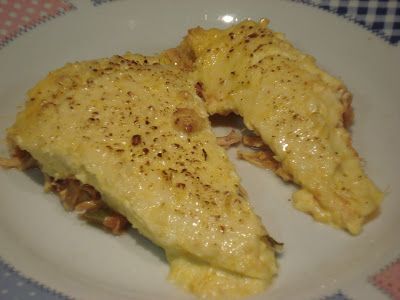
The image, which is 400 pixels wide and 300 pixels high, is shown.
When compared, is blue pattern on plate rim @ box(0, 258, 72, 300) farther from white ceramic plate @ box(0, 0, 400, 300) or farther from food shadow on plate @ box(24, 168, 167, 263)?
food shadow on plate @ box(24, 168, 167, 263)

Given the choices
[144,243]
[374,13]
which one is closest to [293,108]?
[144,243]

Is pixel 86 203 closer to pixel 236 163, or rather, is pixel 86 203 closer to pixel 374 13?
pixel 236 163

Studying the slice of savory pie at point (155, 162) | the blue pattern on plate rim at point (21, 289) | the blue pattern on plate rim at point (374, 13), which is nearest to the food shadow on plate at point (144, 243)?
the slice of savory pie at point (155, 162)

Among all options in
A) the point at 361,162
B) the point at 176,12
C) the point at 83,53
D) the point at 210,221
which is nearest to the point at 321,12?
the point at 176,12

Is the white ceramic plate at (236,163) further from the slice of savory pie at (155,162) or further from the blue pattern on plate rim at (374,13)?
the slice of savory pie at (155,162)

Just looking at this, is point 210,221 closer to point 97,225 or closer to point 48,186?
point 97,225

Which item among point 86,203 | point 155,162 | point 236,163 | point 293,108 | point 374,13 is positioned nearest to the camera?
point 155,162
